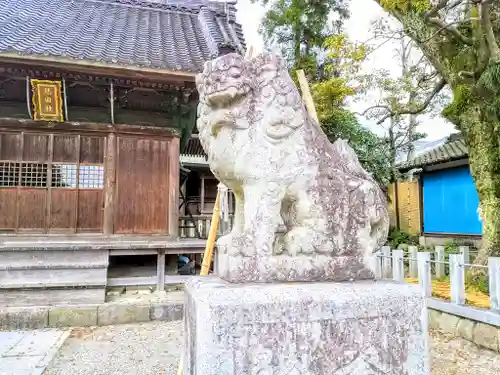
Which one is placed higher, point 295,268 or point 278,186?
point 278,186

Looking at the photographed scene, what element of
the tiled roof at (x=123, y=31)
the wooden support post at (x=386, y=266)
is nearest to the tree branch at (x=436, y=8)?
the tiled roof at (x=123, y=31)

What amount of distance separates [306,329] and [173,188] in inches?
224

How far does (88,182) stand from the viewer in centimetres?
701

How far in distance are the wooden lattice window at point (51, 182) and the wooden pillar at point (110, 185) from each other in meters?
0.13

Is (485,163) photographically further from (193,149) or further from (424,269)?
(193,149)

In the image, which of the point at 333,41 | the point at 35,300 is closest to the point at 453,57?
the point at 333,41

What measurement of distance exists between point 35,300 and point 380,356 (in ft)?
18.8

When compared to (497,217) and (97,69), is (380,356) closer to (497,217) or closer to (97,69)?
(97,69)

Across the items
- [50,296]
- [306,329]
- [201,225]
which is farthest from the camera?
[201,225]

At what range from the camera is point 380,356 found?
6.75ft

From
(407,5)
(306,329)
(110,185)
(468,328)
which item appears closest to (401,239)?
(407,5)

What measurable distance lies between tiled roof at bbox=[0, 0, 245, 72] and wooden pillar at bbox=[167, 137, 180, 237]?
1.65 metres

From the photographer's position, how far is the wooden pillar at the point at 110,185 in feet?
22.6

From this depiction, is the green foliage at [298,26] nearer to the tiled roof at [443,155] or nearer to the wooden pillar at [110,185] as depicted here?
the tiled roof at [443,155]
